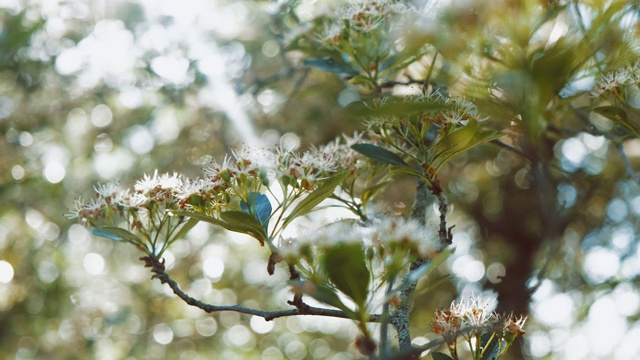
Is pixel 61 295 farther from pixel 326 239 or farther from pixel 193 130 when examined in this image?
pixel 326 239

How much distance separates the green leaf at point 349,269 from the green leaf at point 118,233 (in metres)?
0.50

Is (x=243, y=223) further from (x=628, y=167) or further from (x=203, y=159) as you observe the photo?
(x=203, y=159)

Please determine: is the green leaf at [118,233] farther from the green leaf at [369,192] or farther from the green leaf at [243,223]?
the green leaf at [369,192]

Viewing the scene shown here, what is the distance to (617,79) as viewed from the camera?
1.28 meters

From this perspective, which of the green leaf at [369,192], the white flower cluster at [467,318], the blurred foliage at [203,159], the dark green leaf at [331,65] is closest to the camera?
the white flower cluster at [467,318]

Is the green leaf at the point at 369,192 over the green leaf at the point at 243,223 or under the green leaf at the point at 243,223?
over

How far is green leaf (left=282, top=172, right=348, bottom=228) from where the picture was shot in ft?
3.50

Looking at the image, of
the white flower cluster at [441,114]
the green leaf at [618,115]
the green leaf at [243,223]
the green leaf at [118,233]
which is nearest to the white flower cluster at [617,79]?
the green leaf at [618,115]

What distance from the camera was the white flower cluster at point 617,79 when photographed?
50.2 inches

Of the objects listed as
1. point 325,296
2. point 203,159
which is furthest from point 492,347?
point 203,159

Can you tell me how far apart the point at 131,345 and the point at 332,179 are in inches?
182

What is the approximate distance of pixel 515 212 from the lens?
4.18m

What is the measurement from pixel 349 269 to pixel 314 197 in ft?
1.01

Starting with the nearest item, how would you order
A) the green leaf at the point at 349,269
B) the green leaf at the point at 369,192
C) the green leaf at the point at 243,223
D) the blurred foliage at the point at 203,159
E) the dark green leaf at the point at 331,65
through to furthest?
the green leaf at the point at 349,269 → the green leaf at the point at 243,223 → the green leaf at the point at 369,192 → the dark green leaf at the point at 331,65 → the blurred foliage at the point at 203,159
